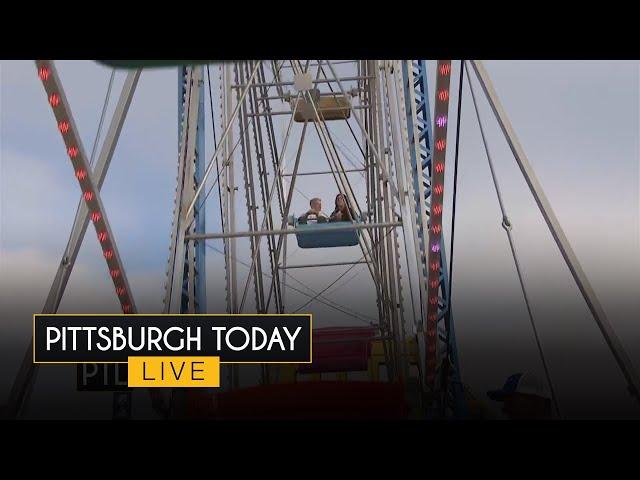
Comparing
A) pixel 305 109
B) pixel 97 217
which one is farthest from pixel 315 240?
pixel 97 217

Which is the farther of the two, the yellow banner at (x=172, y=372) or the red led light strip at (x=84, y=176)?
the red led light strip at (x=84, y=176)

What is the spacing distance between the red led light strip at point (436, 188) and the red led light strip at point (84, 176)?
85.3 inches

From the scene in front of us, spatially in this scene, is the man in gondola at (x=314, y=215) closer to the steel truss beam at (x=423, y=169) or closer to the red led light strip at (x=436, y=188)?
the steel truss beam at (x=423, y=169)

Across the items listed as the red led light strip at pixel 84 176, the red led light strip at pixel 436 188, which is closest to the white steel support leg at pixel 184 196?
the red led light strip at pixel 84 176

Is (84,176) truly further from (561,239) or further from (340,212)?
(340,212)

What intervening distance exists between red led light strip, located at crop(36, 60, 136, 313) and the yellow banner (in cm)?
98

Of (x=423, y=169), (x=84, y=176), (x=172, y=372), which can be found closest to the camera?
(x=172, y=372)

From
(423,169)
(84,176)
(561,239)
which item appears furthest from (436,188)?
(423,169)

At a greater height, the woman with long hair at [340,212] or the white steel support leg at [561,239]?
the woman with long hair at [340,212]

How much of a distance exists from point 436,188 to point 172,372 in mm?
2065

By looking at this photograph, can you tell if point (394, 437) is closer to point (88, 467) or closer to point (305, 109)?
point (88, 467)

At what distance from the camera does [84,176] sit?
3.99m

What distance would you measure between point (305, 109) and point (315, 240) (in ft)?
6.85

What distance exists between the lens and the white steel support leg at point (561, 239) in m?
3.79
